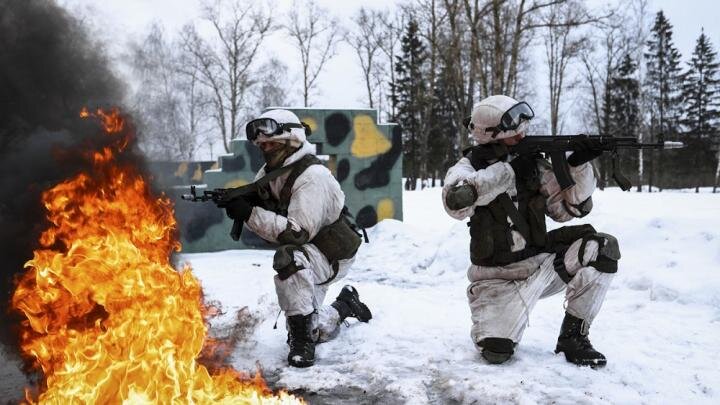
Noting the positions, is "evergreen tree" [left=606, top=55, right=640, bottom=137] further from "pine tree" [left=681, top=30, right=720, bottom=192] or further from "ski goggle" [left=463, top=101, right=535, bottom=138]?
"ski goggle" [left=463, top=101, right=535, bottom=138]

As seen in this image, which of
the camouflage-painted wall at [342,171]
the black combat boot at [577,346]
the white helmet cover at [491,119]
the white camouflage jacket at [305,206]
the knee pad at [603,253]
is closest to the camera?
the black combat boot at [577,346]

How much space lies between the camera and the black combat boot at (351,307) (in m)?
4.26

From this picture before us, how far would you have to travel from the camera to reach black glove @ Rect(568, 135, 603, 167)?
131 inches

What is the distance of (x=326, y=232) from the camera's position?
150 inches

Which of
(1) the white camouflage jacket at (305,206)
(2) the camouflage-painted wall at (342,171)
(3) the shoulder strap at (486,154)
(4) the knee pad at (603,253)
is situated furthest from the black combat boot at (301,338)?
(2) the camouflage-painted wall at (342,171)

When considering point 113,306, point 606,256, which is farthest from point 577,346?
point 113,306

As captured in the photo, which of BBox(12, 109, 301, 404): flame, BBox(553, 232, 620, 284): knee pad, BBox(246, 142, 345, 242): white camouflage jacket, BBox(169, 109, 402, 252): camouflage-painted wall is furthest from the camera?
BBox(169, 109, 402, 252): camouflage-painted wall

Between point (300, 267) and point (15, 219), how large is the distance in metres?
1.70

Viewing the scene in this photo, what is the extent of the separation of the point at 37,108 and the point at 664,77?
33.4 metres

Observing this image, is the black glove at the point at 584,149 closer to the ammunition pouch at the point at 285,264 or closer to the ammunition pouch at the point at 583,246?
the ammunition pouch at the point at 583,246

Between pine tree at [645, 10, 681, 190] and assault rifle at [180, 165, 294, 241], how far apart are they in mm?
30885

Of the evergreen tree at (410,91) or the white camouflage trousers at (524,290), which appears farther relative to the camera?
the evergreen tree at (410,91)

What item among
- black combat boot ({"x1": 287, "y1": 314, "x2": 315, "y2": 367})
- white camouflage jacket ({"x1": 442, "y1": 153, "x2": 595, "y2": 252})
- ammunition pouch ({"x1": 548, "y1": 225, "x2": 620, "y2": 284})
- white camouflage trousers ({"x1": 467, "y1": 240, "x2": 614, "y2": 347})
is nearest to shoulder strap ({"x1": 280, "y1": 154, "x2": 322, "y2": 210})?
black combat boot ({"x1": 287, "y1": 314, "x2": 315, "y2": 367})

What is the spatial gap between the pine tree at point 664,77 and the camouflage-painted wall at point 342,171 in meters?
24.9
